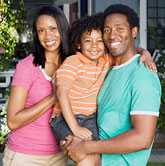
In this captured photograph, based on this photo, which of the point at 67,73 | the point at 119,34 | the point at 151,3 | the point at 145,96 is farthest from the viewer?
the point at 151,3

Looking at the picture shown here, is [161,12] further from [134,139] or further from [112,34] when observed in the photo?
[134,139]

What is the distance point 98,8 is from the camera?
11.0 meters

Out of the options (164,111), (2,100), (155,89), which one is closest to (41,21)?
(155,89)

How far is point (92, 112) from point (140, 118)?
518mm

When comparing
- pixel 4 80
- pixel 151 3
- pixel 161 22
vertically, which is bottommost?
pixel 4 80

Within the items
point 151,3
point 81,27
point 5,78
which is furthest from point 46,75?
point 151,3

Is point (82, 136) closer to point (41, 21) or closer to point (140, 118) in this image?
point (140, 118)

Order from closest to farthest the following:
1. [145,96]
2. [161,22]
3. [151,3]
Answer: [145,96] < [161,22] < [151,3]

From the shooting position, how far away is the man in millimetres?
2756

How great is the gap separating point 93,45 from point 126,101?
1.97ft

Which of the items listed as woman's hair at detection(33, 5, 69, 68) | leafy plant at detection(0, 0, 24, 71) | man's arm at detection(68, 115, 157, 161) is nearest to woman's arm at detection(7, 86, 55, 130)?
woman's hair at detection(33, 5, 69, 68)

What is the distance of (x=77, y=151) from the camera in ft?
9.81

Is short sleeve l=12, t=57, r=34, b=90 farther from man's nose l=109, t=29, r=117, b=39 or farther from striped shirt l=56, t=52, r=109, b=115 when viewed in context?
man's nose l=109, t=29, r=117, b=39

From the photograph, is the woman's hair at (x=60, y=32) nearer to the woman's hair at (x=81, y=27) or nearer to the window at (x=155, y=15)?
the woman's hair at (x=81, y=27)
